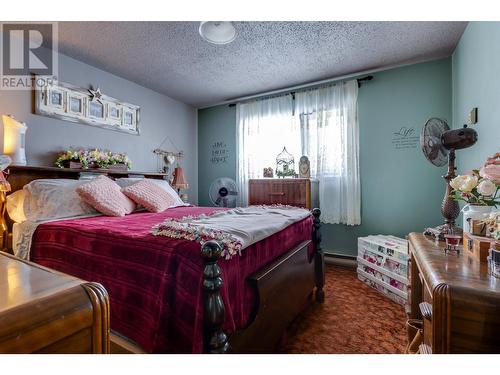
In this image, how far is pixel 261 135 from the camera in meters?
3.59

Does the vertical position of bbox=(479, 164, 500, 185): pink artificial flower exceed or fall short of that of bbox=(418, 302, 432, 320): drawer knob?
it exceeds it

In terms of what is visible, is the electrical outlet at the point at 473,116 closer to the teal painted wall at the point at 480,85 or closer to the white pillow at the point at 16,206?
the teal painted wall at the point at 480,85

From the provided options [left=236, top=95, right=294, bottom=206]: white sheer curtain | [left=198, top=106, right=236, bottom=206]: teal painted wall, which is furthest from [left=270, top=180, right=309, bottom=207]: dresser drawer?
[left=198, top=106, right=236, bottom=206]: teal painted wall

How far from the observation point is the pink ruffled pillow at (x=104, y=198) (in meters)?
1.87

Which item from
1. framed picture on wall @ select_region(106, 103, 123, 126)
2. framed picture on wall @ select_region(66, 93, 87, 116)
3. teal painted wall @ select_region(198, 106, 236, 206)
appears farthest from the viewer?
teal painted wall @ select_region(198, 106, 236, 206)

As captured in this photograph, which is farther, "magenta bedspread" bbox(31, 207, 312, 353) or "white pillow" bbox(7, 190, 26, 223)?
"white pillow" bbox(7, 190, 26, 223)

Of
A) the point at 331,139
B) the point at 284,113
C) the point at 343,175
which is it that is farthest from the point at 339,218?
the point at 284,113

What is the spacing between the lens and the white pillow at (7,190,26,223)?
6.06 ft

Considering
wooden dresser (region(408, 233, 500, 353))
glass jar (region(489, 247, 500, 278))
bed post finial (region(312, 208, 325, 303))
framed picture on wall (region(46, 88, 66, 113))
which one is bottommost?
bed post finial (region(312, 208, 325, 303))

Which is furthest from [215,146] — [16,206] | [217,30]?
[16,206]

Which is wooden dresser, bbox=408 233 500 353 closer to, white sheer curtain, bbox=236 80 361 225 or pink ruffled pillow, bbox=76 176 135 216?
pink ruffled pillow, bbox=76 176 135 216

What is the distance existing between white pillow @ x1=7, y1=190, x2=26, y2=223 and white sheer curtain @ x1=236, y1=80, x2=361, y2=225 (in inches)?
100.0

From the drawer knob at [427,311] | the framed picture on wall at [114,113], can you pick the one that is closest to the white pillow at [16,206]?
the framed picture on wall at [114,113]
